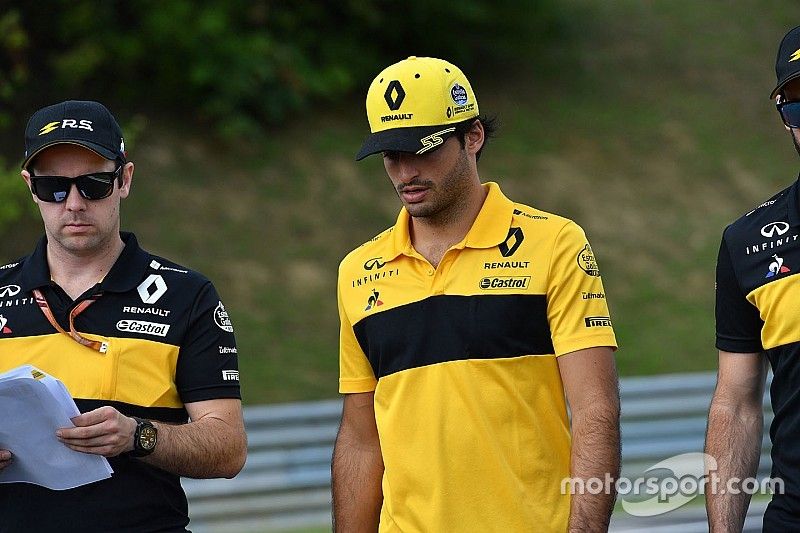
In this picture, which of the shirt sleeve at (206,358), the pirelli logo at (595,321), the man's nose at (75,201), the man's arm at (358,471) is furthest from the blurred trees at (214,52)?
the pirelli logo at (595,321)

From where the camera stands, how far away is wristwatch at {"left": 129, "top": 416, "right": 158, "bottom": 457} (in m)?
3.92

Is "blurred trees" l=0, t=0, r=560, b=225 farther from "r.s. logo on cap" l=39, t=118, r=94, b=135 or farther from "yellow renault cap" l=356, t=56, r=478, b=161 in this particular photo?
"yellow renault cap" l=356, t=56, r=478, b=161

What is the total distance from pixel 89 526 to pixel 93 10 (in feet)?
43.0

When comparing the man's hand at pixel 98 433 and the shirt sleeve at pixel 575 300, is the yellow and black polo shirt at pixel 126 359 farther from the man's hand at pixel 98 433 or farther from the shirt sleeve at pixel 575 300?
the shirt sleeve at pixel 575 300

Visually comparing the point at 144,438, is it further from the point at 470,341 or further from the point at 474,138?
the point at 474,138

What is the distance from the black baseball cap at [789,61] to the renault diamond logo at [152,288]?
200 cm

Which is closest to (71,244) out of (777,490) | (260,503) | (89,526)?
(89,526)

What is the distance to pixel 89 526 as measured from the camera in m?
4.03

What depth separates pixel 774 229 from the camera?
4016 millimetres

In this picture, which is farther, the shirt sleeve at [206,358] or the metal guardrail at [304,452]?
the metal guardrail at [304,452]

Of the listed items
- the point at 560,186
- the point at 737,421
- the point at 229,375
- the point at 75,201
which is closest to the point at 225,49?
the point at 560,186

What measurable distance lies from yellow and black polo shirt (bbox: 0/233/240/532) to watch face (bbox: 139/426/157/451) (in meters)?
0.15

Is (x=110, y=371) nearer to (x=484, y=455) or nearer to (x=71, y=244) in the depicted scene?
(x=71, y=244)

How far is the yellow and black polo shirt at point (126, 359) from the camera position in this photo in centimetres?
405
